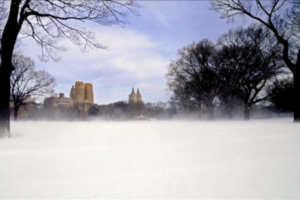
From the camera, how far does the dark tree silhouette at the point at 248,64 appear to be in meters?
24.3

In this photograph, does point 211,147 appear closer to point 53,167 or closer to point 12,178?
point 53,167

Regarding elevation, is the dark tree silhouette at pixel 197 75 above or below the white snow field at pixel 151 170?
above

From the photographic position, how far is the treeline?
24.8 m

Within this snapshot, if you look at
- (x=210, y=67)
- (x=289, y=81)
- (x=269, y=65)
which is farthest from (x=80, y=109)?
(x=289, y=81)

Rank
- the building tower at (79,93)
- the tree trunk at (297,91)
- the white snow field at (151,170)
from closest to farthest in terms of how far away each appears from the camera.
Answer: the white snow field at (151,170)
the tree trunk at (297,91)
the building tower at (79,93)

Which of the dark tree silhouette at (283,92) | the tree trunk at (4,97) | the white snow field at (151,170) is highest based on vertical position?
the dark tree silhouette at (283,92)

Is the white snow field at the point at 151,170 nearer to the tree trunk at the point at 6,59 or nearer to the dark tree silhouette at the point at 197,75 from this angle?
the tree trunk at the point at 6,59

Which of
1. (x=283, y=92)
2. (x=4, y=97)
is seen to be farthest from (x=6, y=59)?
(x=283, y=92)

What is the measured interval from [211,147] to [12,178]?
12.2 ft

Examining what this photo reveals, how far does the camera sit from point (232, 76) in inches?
1059

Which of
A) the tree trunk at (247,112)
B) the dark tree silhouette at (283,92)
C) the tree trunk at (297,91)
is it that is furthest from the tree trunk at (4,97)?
the dark tree silhouette at (283,92)

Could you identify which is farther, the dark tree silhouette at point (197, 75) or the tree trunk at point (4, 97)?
the dark tree silhouette at point (197, 75)

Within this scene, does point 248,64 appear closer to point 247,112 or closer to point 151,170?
point 247,112

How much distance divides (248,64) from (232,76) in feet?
8.78
